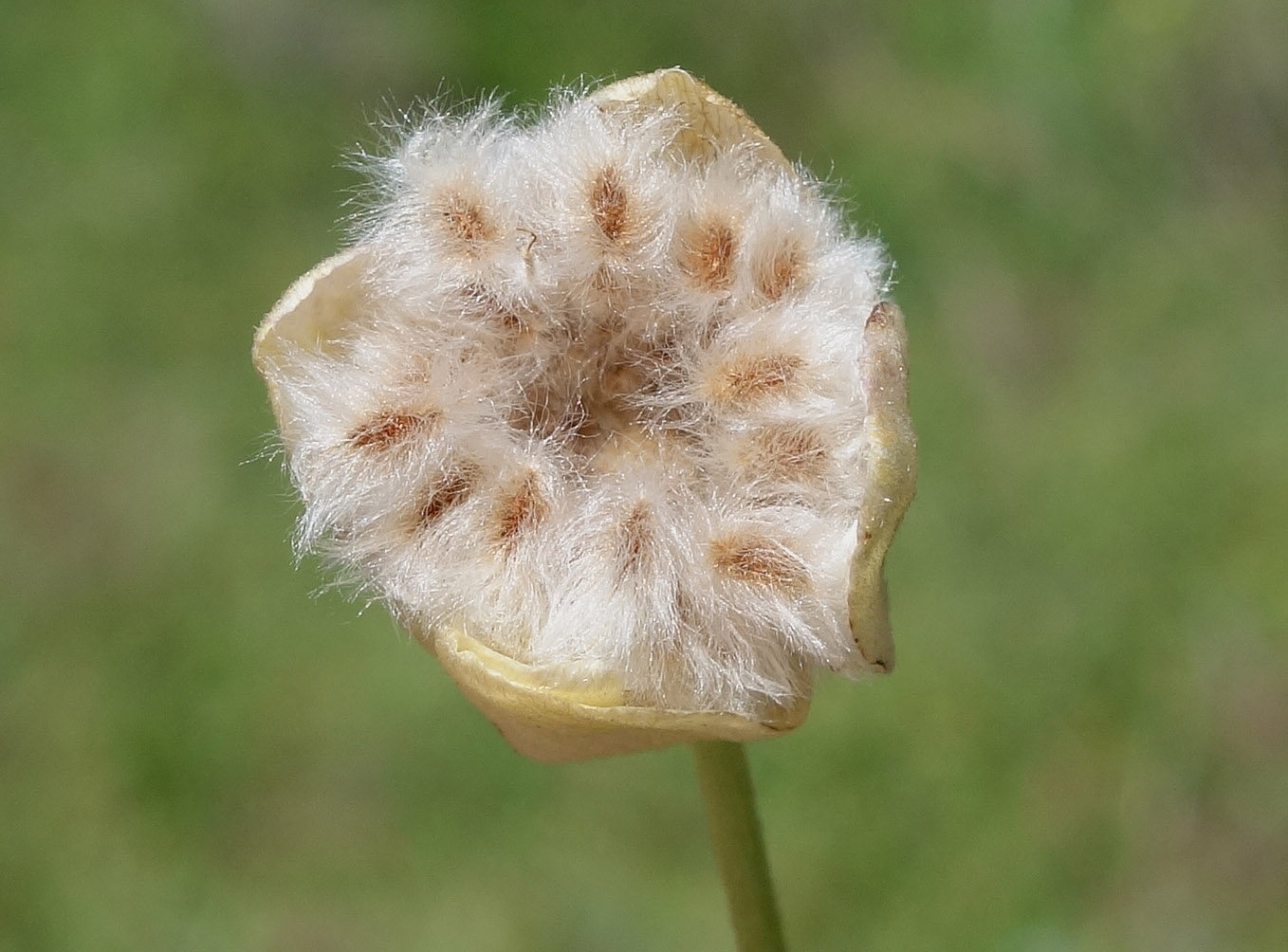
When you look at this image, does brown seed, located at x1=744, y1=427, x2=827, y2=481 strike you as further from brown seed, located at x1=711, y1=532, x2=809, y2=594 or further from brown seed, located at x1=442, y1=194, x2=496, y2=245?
brown seed, located at x1=442, y1=194, x2=496, y2=245

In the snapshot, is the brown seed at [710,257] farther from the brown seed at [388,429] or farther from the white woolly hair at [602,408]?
the brown seed at [388,429]

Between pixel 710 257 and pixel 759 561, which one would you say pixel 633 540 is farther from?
pixel 710 257

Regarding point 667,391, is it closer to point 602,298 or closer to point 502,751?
point 602,298

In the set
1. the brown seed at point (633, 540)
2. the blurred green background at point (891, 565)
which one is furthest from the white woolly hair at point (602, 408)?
the blurred green background at point (891, 565)

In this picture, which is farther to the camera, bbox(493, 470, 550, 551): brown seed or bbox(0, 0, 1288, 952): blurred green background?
bbox(0, 0, 1288, 952): blurred green background

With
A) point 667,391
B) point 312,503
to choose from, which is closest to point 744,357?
point 667,391

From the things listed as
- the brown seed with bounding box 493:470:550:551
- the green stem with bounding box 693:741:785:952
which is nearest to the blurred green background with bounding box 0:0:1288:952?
the green stem with bounding box 693:741:785:952
